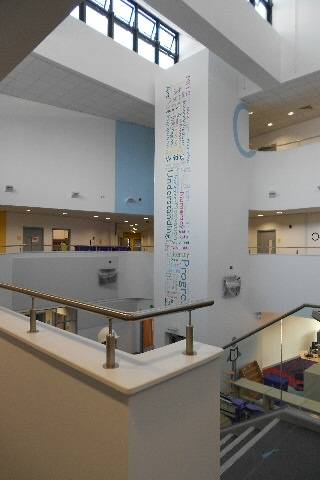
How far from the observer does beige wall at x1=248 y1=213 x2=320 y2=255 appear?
514 inches

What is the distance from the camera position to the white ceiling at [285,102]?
965cm

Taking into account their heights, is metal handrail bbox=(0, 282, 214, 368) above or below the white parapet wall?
above

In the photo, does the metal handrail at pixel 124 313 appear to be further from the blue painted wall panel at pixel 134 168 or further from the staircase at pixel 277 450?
the blue painted wall panel at pixel 134 168

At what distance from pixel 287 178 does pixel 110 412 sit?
1087 cm

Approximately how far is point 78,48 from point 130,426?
9920mm

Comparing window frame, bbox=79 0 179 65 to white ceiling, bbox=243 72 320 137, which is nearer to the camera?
white ceiling, bbox=243 72 320 137

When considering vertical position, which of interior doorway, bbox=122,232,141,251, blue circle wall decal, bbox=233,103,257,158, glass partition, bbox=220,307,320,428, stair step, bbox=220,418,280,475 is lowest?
glass partition, bbox=220,307,320,428

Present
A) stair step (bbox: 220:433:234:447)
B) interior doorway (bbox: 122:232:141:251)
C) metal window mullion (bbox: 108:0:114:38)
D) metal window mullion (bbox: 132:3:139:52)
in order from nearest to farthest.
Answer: stair step (bbox: 220:433:234:447) → metal window mullion (bbox: 108:0:114:38) → metal window mullion (bbox: 132:3:139:52) → interior doorway (bbox: 122:232:141:251)

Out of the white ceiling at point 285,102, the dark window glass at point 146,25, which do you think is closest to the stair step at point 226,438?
the white ceiling at point 285,102

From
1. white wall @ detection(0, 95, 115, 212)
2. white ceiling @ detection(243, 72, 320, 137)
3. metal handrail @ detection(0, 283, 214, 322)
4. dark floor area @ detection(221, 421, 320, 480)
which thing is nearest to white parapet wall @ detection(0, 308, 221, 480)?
metal handrail @ detection(0, 283, 214, 322)

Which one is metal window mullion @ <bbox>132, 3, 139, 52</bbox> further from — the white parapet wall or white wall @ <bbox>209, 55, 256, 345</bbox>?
the white parapet wall

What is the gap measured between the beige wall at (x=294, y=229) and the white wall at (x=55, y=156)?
7.04m

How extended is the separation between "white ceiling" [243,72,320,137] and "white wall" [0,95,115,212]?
5.38 m

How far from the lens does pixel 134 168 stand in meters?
12.8
